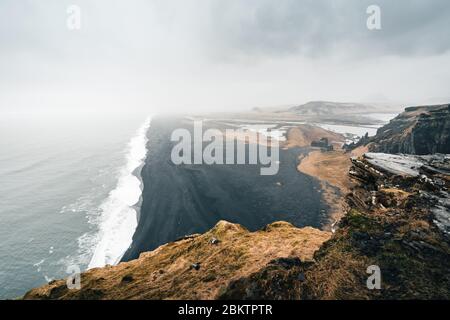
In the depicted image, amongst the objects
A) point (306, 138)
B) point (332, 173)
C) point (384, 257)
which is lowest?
point (332, 173)

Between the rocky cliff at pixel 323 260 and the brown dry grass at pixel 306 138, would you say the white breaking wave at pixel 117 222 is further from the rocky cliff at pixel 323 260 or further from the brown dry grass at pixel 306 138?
the brown dry grass at pixel 306 138

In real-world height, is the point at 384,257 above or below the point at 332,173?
above

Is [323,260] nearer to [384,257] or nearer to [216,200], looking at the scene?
[384,257]

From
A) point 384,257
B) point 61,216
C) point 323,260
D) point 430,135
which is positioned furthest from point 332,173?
point 61,216

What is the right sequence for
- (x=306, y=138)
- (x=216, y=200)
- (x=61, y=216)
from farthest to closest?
1. (x=306, y=138)
2. (x=216, y=200)
3. (x=61, y=216)

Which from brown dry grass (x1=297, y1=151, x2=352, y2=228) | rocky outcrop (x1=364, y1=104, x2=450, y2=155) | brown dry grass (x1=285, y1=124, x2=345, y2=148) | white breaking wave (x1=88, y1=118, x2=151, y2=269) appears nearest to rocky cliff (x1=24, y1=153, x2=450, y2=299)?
white breaking wave (x1=88, y1=118, x2=151, y2=269)

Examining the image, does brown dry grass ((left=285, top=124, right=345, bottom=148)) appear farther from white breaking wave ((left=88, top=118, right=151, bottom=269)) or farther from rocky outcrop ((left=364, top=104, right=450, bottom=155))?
white breaking wave ((left=88, top=118, right=151, bottom=269))
